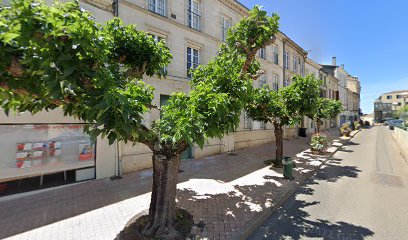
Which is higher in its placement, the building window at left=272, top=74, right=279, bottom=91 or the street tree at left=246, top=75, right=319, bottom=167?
the building window at left=272, top=74, right=279, bottom=91

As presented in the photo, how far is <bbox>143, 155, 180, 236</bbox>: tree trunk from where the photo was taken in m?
4.34

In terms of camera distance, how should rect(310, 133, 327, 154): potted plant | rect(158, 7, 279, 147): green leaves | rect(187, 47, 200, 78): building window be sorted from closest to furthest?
rect(158, 7, 279, 147): green leaves, rect(187, 47, 200, 78): building window, rect(310, 133, 327, 154): potted plant

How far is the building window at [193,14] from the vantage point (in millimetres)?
11547

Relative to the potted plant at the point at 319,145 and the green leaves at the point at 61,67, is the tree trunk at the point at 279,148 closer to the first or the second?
the potted plant at the point at 319,145

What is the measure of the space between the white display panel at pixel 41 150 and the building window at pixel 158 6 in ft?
21.4

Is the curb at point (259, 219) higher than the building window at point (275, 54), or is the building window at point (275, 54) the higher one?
the building window at point (275, 54)

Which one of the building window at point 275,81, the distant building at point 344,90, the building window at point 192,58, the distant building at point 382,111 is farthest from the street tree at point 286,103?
the distant building at point 382,111

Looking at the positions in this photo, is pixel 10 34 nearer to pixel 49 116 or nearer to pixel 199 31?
pixel 49 116

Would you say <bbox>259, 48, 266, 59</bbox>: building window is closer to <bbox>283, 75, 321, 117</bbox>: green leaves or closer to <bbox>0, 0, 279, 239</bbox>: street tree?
<bbox>283, 75, 321, 117</bbox>: green leaves

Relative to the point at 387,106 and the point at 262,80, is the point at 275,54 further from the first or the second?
the point at 387,106

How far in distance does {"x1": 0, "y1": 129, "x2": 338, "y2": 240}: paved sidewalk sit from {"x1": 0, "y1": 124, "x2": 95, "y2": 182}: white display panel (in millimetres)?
788

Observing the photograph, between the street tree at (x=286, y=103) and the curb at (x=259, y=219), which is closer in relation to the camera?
the curb at (x=259, y=219)

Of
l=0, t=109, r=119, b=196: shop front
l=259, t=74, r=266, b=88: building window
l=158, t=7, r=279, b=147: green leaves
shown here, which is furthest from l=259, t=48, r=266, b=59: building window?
l=0, t=109, r=119, b=196: shop front

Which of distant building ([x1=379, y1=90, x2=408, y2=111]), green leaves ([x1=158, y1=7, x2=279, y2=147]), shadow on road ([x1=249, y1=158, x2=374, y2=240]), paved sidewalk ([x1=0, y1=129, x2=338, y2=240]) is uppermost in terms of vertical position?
distant building ([x1=379, y1=90, x2=408, y2=111])
